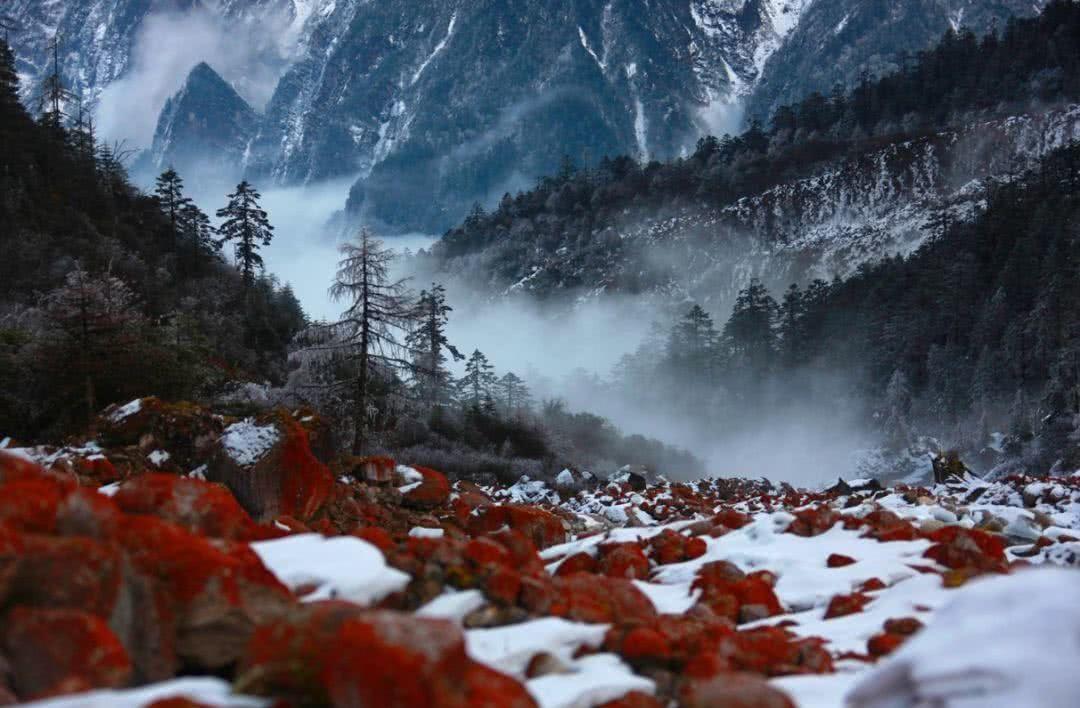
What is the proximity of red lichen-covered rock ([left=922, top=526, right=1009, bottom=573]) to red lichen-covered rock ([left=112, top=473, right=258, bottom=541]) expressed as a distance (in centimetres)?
500

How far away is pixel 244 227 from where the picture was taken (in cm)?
4491

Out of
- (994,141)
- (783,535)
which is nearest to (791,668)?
(783,535)

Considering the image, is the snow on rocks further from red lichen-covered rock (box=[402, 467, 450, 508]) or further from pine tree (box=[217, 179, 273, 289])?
pine tree (box=[217, 179, 273, 289])

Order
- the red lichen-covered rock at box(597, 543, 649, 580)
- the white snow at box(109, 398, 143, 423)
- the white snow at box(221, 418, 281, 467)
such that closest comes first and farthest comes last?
the red lichen-covered rock at box(597, 543, 649, 580)
the white snow at box(221, 418, 281, 467)
the white snow at box(109, 398, 143, 423)

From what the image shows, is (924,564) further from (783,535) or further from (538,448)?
(538,448)

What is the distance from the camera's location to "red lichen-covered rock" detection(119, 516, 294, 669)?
2.99m

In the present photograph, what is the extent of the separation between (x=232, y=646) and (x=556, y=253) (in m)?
113

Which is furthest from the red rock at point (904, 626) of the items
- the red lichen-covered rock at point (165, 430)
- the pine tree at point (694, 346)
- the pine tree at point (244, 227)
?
the pine tree at point (694, 346)

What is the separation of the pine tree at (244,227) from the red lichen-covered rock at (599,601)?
43.4m

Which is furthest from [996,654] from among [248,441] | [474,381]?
[474,381]

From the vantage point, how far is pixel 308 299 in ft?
561

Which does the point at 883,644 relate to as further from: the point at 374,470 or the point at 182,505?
the point at 374,470

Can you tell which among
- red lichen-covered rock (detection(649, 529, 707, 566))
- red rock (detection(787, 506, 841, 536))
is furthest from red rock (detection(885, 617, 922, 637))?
red rock (detection(787, 506, 841, 536))

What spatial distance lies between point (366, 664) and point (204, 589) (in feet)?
4.08
